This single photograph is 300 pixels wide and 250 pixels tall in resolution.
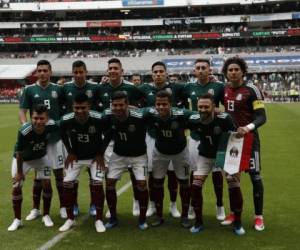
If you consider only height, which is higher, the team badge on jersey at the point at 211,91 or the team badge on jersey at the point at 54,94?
the team badge on jersey at the point at 54,94

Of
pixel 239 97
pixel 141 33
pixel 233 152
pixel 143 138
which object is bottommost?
pixel 233 152

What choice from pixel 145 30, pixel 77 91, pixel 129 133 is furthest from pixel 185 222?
pixel 145 30

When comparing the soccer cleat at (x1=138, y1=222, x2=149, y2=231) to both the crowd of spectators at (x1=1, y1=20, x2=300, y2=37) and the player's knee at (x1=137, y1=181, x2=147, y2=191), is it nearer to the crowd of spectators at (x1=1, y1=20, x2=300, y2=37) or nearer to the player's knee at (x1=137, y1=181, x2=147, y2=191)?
the player's knee at (x1=137, y1=181, x2=147, y2=191)

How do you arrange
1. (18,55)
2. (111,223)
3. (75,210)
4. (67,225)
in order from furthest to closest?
(18,55) < (75,210) < (111,223) < (67,225)

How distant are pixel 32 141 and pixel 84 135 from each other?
0.70 meters

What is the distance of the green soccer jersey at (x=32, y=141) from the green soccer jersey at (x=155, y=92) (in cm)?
147

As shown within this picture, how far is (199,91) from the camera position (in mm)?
7219

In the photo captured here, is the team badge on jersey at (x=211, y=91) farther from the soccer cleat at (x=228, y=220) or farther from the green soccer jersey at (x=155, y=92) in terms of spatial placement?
the soccer cleat at (x=228, y=220)

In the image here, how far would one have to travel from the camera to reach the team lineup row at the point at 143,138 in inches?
250

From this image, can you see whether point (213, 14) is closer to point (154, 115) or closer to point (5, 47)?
point (5, 47)

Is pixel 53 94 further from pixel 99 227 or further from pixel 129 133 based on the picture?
pixel 99 227

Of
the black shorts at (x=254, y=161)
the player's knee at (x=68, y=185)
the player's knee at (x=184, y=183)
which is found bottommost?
the player's knee at (x=184, y=183)

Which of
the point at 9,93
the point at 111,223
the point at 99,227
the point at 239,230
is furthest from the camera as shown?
the point at 9,93

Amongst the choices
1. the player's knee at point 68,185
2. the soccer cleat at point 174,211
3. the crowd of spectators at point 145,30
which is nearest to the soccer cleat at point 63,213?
the player's knee at point 68,185
